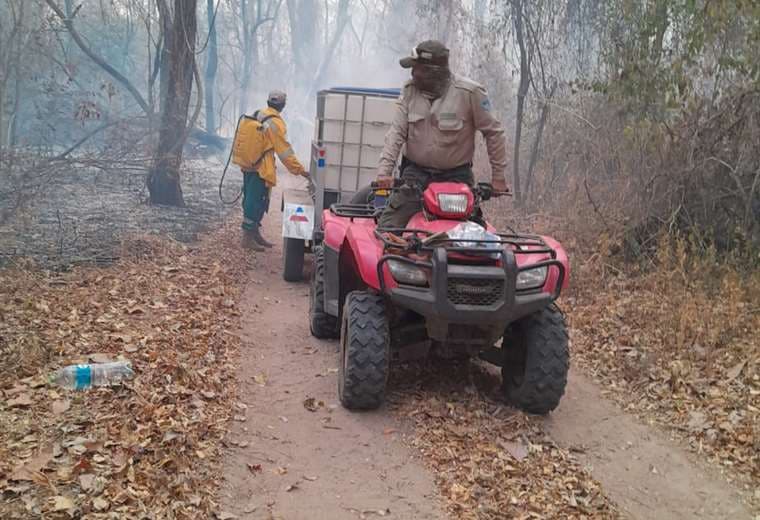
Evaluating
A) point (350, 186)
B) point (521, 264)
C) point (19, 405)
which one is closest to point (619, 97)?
point (350, 186)

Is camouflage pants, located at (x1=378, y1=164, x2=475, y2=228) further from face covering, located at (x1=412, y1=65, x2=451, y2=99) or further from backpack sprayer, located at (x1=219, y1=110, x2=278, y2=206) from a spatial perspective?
backpack sprayer, located at (x1=219, y1=110, x2=278, y2=206)

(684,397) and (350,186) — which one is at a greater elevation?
(350,186)

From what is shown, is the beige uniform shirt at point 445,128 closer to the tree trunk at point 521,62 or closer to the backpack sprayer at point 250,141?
the backpack sprayer at point 250,141

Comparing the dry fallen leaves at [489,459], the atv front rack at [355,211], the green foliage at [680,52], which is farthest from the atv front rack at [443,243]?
the green foliage at [680,52]

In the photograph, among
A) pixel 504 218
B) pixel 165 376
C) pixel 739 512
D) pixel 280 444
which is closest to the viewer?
pixel 739 512

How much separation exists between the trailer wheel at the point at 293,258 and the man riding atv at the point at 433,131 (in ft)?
10.3

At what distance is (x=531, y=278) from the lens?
462 centimetres

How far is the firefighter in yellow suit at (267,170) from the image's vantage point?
30.6 feet

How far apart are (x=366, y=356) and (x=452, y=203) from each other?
1153mm

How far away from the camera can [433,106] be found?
5.25 meters

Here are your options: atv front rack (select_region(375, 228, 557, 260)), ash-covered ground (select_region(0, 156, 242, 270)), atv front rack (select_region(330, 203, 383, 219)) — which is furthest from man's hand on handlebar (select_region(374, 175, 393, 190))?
ash-covered ground (select_region(0, 156, 242, 270))

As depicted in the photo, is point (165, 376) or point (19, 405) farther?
point (165, 376)

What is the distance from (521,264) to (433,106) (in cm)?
137

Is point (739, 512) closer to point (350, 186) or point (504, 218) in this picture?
point (350, 186)
